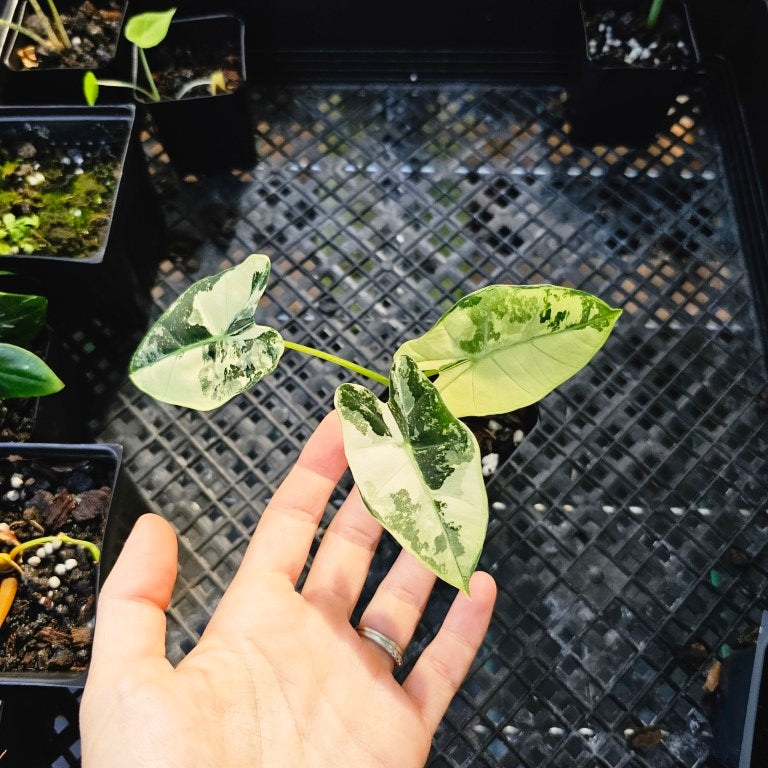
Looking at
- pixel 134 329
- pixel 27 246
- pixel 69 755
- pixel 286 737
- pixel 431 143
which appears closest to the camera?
pixel 286 737

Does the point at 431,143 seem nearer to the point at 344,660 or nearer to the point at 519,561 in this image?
the point at 519,561

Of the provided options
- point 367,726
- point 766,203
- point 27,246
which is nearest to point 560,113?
point 766,203

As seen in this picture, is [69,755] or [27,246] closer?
[69,755]

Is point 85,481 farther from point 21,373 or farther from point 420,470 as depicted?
point 420,470

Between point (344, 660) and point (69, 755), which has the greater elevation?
point (344, 660)

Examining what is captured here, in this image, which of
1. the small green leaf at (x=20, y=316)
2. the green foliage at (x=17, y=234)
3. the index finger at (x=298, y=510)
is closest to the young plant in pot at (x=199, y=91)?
the green foliage at (x=17, y=234)

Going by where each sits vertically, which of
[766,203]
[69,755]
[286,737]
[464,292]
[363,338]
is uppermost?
[766,203]

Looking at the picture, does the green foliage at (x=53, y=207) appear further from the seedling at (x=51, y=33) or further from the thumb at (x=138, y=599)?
the thumb at (x=138, y=599)

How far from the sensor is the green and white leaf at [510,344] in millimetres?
652

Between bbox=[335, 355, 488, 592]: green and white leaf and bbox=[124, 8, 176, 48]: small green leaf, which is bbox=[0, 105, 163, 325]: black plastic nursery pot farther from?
bbox=[335, 355, 488, 592]: green and white leaf

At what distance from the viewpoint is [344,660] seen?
2.66ft

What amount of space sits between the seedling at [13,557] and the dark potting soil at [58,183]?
391mm

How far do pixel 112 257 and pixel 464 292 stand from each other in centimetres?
52

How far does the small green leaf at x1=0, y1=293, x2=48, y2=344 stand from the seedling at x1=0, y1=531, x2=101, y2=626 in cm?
24
